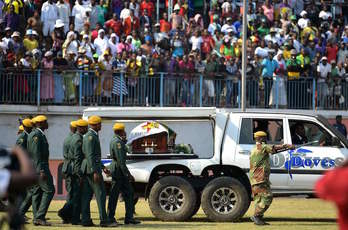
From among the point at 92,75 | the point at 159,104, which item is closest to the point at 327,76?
the point at 159,104

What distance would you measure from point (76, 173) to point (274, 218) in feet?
15.4

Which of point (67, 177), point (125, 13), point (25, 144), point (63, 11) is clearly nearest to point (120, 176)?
point (67, 177)

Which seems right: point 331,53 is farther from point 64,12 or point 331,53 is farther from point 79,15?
point 64,12

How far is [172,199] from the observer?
19.8m

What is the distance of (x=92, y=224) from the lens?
18312 mm

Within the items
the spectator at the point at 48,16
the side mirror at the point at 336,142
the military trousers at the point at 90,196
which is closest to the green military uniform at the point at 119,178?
the military trousers at the point at 90,196

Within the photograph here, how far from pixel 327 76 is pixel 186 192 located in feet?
39.1

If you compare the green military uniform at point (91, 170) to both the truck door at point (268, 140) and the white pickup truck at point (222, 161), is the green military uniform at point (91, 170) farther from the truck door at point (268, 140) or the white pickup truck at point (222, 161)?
the truck door at point (268, 140)

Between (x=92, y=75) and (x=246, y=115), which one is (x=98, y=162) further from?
(x=92, y=75)

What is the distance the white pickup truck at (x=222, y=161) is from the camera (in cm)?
1966

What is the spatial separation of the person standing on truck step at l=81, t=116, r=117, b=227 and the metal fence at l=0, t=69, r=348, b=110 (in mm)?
10530

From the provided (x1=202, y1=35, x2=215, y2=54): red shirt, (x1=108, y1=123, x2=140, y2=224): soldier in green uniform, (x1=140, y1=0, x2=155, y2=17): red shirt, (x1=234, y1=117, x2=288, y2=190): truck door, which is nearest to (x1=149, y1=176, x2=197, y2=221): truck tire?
(x1=108, y1=123, x2=140, y2=224): soldier in green uniform

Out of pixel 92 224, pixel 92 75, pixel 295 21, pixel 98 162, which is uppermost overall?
pixel 295 21

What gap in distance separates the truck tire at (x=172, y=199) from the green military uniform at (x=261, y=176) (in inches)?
Result: 55.3
